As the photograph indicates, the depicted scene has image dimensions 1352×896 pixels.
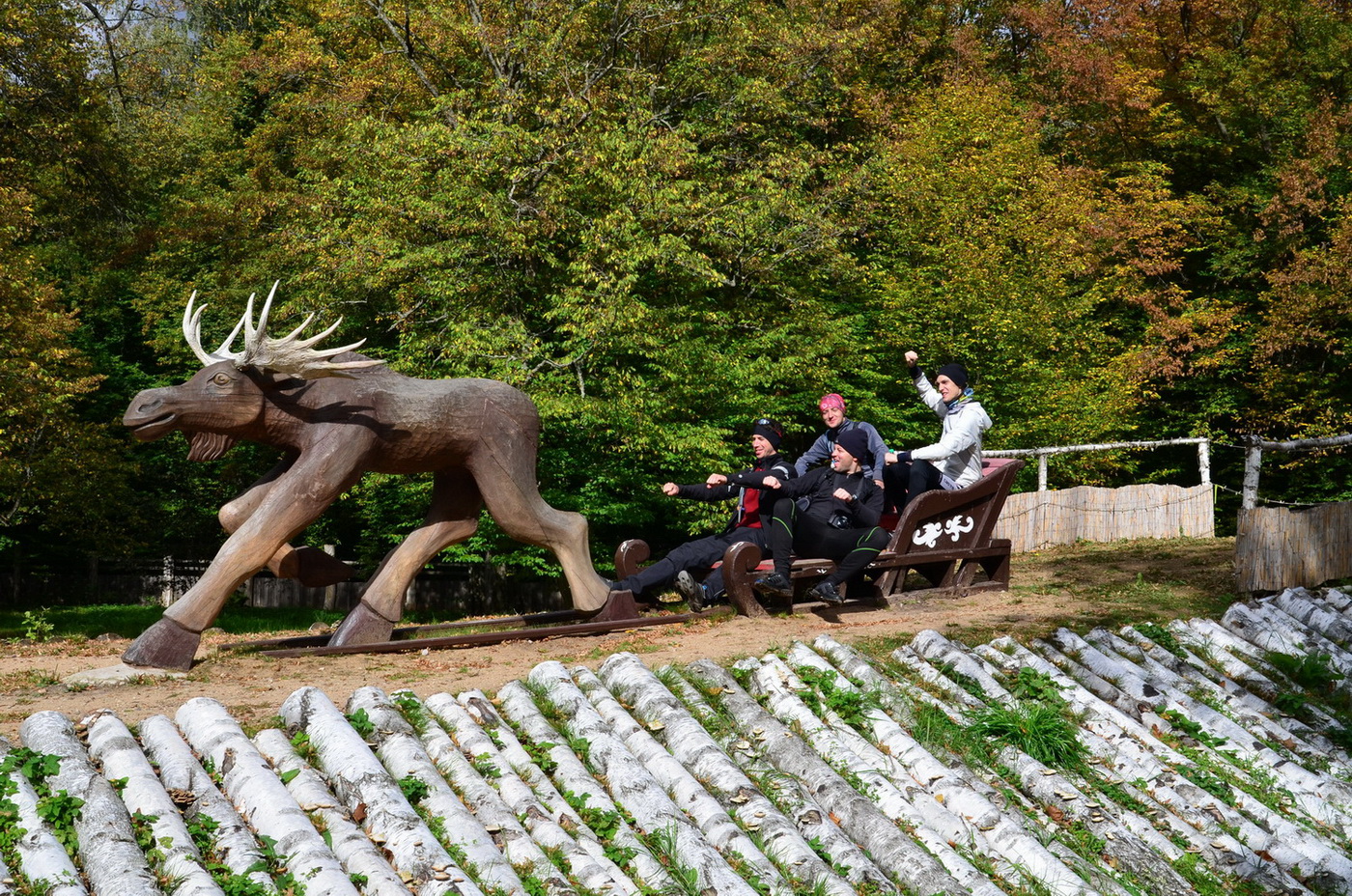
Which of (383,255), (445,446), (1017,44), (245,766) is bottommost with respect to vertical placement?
(245,766)

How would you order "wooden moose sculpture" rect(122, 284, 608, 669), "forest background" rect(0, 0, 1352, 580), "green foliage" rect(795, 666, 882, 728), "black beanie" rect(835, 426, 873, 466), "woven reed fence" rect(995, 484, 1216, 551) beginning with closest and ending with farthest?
"green foliage" rect(795, 666, 882, 728) < "wooden moose sculpture" rect(122, 284, 608, 669) < "black beanie" rect(835, 426, 873, 466) < "woven reed fence" rect(995, 484, 1216, 551) < "forest background" rect(0, 0, 1352, 580)

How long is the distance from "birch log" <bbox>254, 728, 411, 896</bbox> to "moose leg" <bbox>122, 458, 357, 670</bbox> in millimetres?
2305

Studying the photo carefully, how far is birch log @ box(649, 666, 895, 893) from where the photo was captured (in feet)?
16.8

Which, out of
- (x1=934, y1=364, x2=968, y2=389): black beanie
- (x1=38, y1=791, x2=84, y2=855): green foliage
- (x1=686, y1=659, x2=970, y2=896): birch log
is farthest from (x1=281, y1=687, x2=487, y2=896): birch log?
(x1=934, y1=364, x2=968, y2=389): black beanie

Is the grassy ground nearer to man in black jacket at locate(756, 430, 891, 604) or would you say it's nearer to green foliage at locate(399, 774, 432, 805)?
man in black jacket at locate(756, 430, 891, 604)

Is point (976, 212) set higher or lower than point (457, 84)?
lower

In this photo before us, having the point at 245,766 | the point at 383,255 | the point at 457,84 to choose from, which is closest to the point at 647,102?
the point at 457,84

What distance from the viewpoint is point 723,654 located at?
26.5ft

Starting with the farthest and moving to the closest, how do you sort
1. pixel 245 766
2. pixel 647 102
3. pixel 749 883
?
pixel 647 102 → pixel 245 766 → pixel 749 883

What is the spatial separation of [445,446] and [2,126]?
1089cm

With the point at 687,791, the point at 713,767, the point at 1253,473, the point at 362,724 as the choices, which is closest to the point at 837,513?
the point at 713,767

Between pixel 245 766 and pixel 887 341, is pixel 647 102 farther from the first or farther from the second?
pixel 245 766

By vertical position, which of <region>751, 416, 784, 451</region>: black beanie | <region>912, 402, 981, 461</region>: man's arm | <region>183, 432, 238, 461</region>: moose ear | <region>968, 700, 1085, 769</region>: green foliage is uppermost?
<region>183, 432, 238, 461</region>: moose ear

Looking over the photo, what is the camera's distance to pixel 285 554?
8.80 m
